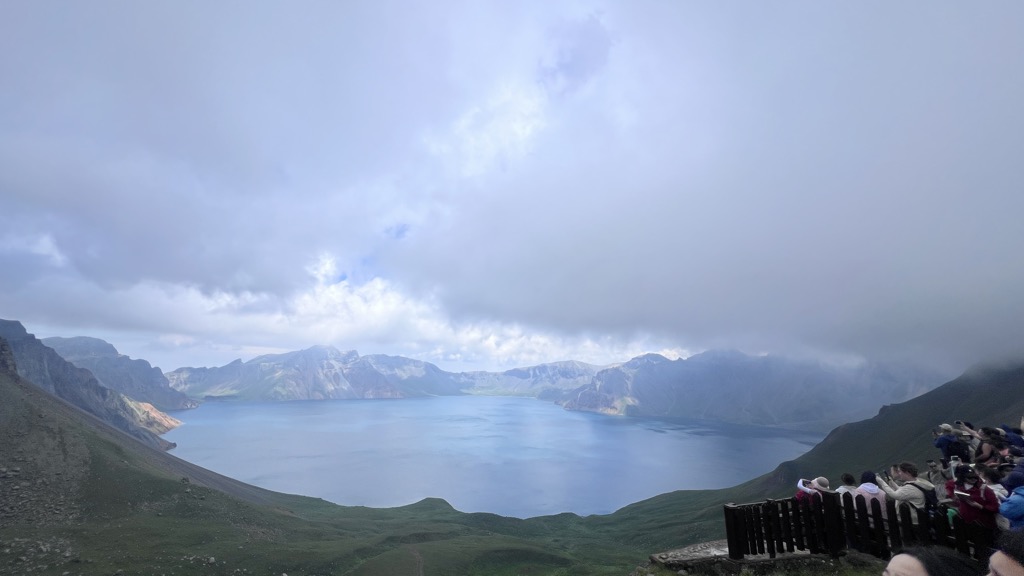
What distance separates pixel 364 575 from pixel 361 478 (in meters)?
140

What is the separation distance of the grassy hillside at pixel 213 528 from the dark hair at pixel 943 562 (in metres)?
57.8

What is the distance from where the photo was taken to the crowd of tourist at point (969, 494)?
411cm

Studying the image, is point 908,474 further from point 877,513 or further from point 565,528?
point 565,528

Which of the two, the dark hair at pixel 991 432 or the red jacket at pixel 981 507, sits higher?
the dark hair at pixel 991 432

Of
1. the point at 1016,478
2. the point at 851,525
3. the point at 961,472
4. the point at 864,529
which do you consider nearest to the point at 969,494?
the point at 961,472

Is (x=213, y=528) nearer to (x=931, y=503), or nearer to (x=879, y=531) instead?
(x=879, y=531)

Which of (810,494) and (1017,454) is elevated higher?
(1017,454)

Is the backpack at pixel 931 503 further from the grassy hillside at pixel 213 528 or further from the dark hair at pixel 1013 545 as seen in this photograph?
the grassy hillside at pixel 213 528

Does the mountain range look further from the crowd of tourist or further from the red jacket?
the red jacket

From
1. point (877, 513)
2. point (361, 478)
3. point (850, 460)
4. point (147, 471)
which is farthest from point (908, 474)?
point (361, 478)

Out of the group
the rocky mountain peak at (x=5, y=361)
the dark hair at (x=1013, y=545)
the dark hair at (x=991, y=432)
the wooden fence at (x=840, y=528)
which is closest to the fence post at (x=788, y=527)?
the wooden fence at (x=840, y=528)

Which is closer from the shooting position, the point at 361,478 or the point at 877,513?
the point at 877,513

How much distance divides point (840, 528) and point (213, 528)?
234ft

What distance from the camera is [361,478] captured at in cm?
17912
